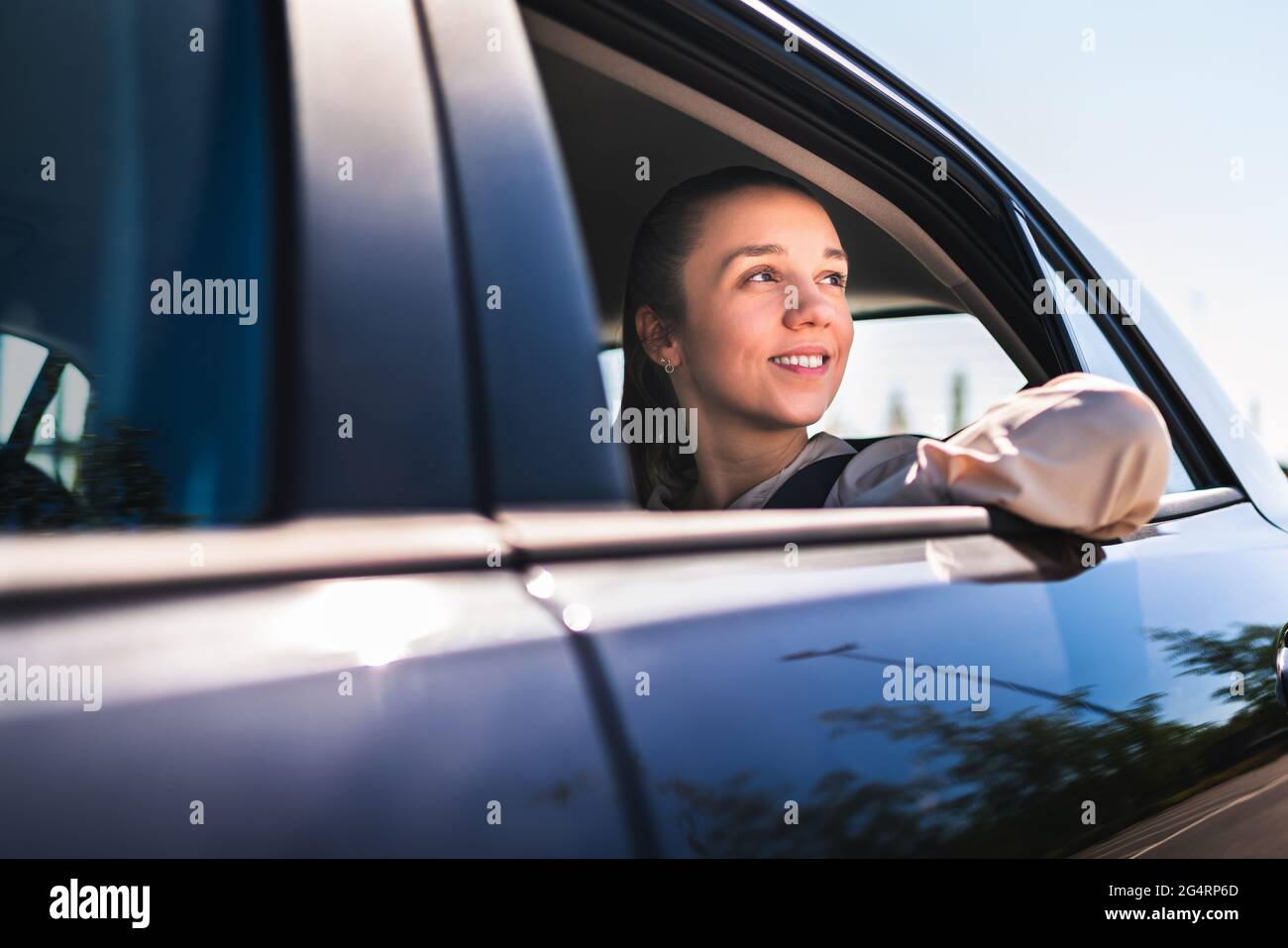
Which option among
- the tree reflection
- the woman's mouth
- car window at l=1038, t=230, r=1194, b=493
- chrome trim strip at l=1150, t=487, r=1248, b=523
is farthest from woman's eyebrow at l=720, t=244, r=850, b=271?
the tree reflection

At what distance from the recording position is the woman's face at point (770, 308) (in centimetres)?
239

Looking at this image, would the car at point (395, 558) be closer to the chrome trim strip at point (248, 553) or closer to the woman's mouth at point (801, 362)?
the chrome trim strip at point (248, 553)

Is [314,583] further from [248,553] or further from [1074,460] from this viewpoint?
[1074,460]

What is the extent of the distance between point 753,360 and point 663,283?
1.27ft

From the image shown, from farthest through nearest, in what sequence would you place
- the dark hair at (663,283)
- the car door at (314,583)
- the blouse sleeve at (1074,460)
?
the dark hair at (663,283)
the blouse sleeve at (1074,460)
the car door at (314,583)

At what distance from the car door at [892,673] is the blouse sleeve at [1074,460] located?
0.05 m

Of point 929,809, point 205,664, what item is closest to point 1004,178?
point 929,809

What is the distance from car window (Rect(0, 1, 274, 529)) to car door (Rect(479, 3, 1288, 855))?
10.3 inches

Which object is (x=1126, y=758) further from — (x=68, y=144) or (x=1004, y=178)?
(x=68, y=144)

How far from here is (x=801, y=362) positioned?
7.86ft

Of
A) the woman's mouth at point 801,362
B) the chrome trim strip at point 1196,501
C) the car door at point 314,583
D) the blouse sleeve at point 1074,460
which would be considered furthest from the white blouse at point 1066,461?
the car door at point 314,583

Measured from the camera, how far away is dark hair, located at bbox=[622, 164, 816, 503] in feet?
8.30

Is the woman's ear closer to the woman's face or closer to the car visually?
the woman's face

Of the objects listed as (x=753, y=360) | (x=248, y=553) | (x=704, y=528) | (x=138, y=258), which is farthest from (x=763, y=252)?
(x=248, y=553)
